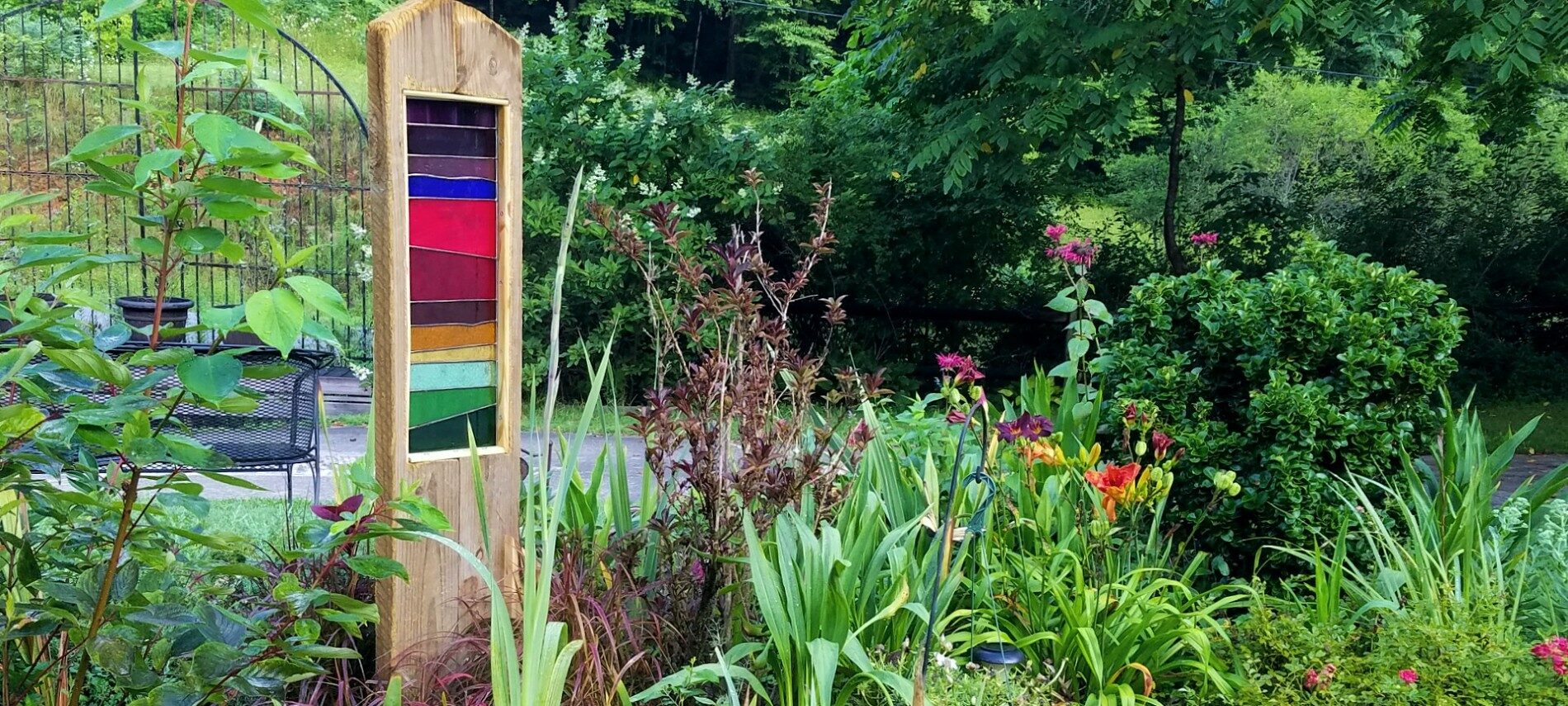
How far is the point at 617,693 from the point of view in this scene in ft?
8.04

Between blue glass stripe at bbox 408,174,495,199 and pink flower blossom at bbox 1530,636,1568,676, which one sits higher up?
blue glass stripe at bbox 408,174,495,199

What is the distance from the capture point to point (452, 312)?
254 centimetres

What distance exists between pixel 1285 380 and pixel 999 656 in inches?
63.6

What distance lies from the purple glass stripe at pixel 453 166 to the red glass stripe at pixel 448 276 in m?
0.17

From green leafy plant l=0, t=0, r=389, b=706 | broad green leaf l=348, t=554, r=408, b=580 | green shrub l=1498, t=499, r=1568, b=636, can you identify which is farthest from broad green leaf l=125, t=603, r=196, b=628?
green shrub l=1498, t=499, r=1568, b=636

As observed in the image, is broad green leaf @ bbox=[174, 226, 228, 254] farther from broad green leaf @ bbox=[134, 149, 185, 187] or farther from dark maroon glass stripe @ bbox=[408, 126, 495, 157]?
dark maroon glass stripe @ bbox=[408, 126, 495, 157]

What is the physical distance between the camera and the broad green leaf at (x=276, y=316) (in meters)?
1.46

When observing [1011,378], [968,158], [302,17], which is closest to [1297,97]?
[1011,378]

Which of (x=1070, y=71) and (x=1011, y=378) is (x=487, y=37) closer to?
(x=1070, y=71)

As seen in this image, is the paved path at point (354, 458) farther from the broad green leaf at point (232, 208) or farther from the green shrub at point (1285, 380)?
the broad green leaf at point (232, 208)

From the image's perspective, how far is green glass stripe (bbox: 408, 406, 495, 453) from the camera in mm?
2504

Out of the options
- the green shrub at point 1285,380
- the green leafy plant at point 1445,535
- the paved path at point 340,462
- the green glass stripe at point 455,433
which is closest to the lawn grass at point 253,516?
the paved path at point 340,462

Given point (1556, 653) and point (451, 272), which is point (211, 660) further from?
point (1556, 653)

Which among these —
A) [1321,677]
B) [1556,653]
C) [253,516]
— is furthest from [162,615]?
[253,516]
